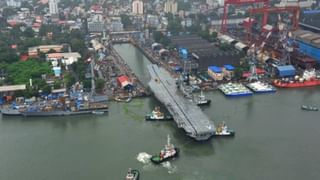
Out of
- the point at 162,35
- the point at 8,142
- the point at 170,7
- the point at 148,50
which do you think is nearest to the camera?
the point at 8,142

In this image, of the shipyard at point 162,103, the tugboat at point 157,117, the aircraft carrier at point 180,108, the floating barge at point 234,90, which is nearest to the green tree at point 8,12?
the shipyard at point 162,103

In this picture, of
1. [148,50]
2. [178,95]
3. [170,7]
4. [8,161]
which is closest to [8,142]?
[8,161]

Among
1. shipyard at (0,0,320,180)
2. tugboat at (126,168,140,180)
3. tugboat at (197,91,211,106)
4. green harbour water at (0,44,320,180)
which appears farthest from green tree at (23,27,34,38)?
tugboat at (126,168,140,180)

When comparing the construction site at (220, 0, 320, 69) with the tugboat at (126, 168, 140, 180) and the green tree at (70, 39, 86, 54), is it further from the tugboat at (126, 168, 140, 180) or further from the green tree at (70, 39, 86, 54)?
the tugboat at (126, 168, 140, 180)

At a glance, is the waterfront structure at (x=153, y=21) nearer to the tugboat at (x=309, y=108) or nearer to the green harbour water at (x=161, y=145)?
the green harbour water at (x=161, y=145)

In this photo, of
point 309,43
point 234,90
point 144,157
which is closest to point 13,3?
point 309,43

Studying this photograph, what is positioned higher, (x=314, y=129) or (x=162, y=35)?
(x=162, y=35)

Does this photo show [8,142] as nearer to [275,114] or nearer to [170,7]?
[275,114]

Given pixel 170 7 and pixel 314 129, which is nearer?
pixel 314 129
